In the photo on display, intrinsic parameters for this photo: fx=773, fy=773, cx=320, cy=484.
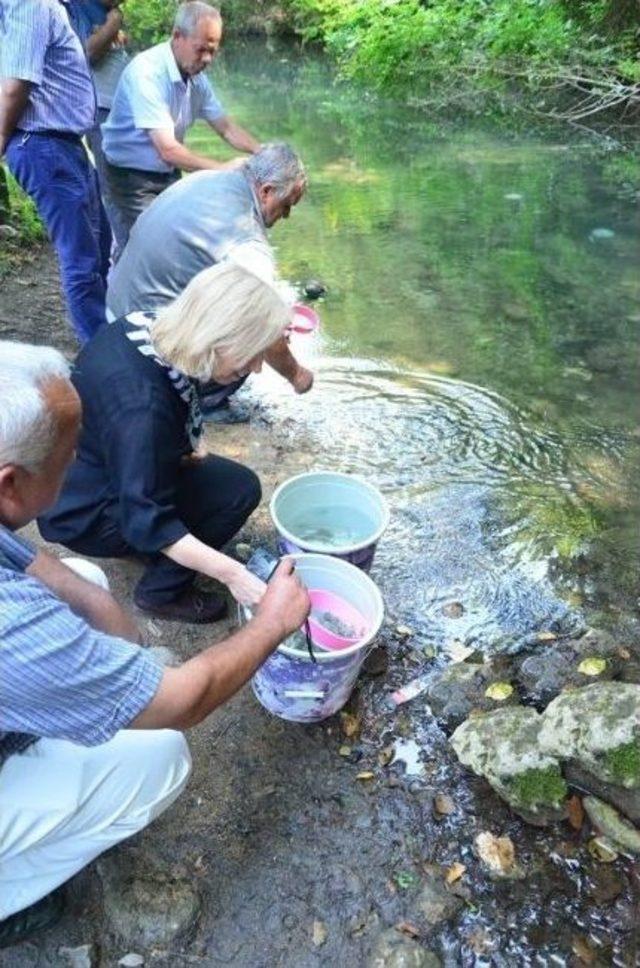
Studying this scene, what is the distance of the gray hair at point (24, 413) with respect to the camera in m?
1.30

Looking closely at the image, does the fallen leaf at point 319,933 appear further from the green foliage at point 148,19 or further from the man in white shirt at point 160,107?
the green foliage at point 148,19

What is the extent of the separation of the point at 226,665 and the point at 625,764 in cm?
110

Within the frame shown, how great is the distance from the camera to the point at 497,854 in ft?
6.53

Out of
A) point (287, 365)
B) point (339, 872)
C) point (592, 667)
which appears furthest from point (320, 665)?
point (287, 365)

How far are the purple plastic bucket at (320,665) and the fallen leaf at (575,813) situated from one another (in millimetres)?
669

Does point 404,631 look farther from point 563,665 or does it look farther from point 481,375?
point 481,375

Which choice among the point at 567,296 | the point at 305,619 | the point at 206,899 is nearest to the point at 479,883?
the point at 206,899

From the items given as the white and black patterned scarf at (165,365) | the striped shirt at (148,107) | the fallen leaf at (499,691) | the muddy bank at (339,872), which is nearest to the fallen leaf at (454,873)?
the muddy bank at (339,872)

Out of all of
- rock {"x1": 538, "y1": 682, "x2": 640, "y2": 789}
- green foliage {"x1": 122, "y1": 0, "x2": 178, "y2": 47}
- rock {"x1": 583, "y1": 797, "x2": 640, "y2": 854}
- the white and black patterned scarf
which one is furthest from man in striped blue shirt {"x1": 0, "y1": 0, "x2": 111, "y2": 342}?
green foliage {"x1": 122, "y1": 0, "x2": 178, "y2": 47}

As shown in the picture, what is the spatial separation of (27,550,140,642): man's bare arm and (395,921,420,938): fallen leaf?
98cm

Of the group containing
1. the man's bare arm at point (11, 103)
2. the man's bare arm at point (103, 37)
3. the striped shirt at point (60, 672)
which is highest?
the man's bare arm at point (103, 37)

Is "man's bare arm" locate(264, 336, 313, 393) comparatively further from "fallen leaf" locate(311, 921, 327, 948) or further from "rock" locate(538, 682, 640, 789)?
"fallen leaf" locate(311, 921, 327, 948)

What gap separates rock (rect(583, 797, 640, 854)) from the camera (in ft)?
6.50

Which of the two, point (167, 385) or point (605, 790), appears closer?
point (605, 790)
